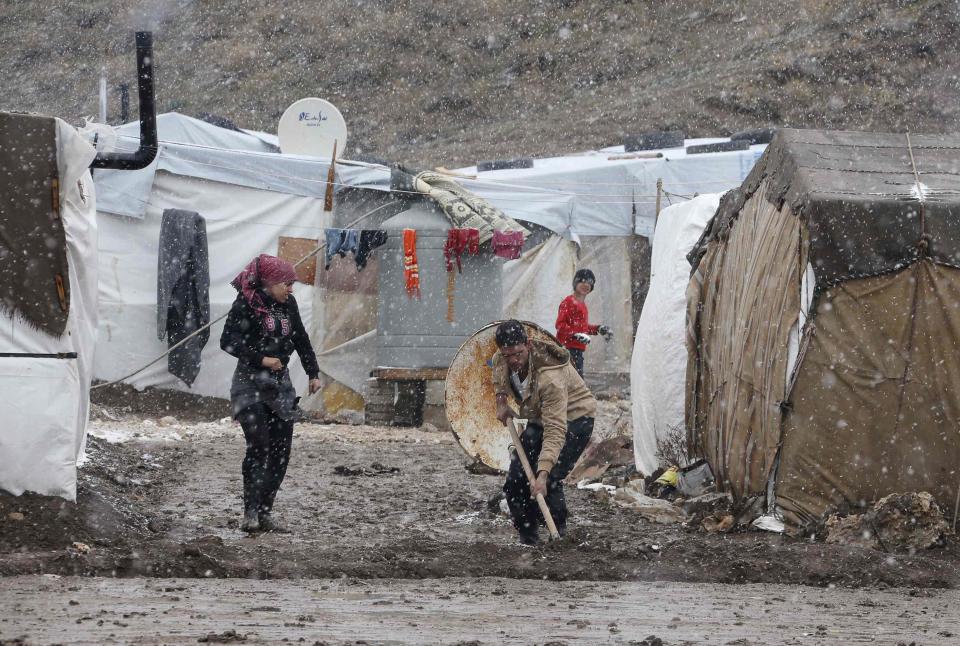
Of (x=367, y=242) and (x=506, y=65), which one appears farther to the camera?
(x=506, y=65)

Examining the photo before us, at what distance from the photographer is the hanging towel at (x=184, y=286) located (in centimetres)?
1528

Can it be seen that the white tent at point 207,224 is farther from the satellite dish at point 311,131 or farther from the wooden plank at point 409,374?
the wooden plank at point 409,374

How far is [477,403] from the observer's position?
9.34 meters

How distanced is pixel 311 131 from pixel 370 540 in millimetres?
9744

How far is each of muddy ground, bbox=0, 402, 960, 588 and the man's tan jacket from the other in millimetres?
641

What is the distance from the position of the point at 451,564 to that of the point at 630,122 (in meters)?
26.0

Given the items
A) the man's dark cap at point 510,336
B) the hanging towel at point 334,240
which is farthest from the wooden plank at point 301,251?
the man's dark cap at point 510,336

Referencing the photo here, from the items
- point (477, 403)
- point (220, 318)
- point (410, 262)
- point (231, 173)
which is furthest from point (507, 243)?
point (477, 403)

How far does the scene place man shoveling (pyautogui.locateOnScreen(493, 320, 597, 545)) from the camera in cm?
710

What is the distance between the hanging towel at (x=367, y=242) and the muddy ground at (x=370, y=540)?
4346 mm

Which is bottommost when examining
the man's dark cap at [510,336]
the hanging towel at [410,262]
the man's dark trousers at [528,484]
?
the man's dark trousers at [528,484]

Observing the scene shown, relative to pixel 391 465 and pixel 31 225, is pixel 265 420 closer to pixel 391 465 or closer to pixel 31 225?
pixel 31 225

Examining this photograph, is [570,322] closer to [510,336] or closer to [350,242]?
[350,242]

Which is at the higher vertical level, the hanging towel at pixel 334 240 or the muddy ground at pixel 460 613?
the hanging towel at pixel 334 240
